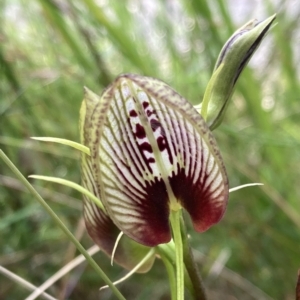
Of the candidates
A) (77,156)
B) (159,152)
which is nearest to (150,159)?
(159,152)

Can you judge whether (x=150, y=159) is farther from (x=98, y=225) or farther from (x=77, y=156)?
(x=77, y=156)

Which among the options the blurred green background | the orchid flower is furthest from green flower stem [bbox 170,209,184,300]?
the blurred green background

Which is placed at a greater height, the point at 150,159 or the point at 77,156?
the point at 150,159

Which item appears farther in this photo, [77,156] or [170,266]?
[77,156]

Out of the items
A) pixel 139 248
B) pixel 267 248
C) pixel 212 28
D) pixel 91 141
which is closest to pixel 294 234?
pixel 267 248

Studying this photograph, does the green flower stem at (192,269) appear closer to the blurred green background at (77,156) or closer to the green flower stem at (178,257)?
the green flower stem at (178,257)

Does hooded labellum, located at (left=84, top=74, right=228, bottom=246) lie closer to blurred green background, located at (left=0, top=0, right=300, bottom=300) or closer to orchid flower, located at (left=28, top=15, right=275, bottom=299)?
orchid flower, located at (left=28, top=15, right=275, bottom=299)
